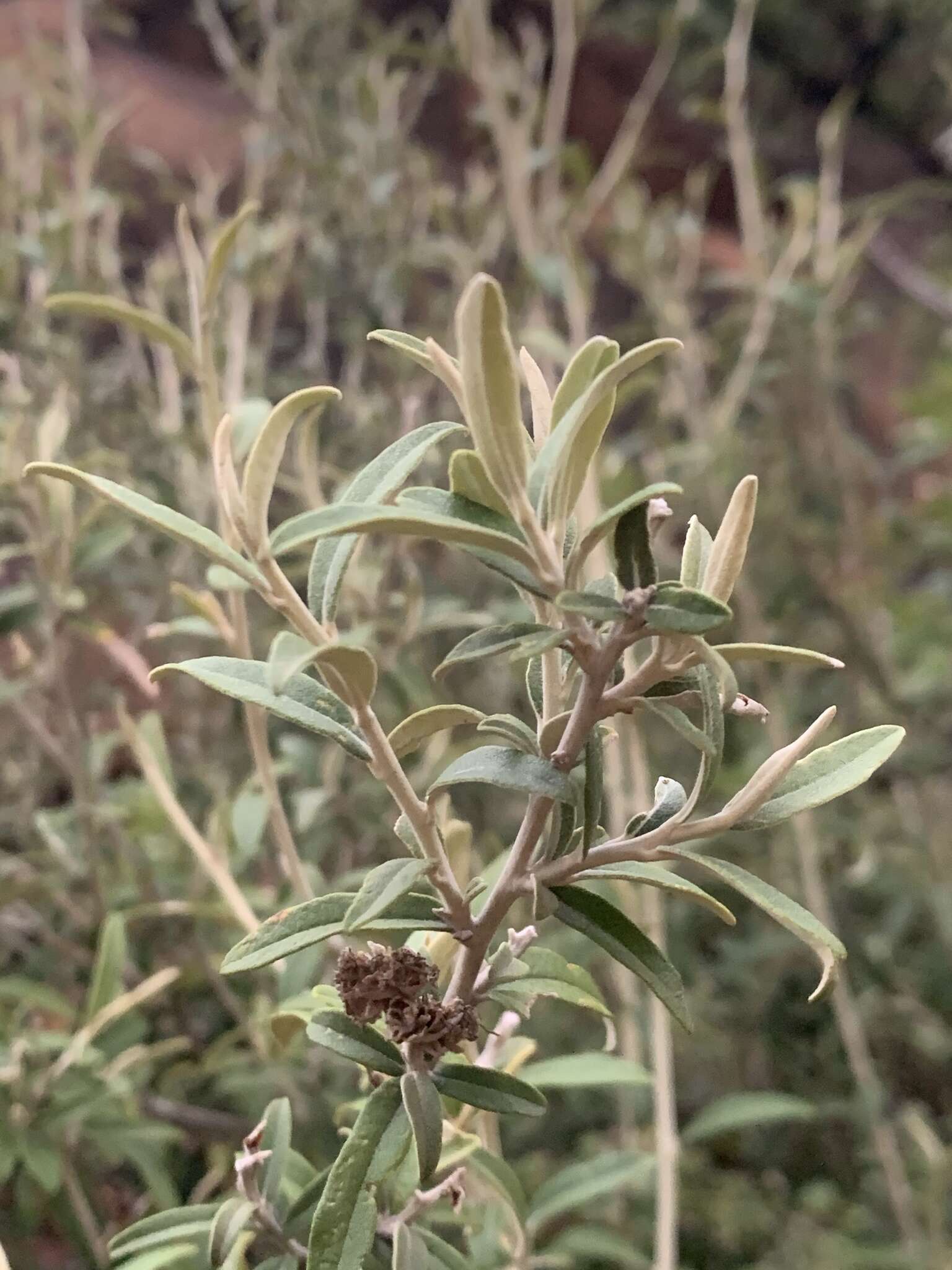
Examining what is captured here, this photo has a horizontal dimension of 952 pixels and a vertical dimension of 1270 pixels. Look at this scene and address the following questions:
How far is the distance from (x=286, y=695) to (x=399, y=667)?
1.32ft

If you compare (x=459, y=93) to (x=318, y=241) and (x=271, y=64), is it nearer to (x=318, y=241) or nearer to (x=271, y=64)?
(x=271, y=64)

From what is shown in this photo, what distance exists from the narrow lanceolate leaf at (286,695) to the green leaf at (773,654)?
0.33 ft

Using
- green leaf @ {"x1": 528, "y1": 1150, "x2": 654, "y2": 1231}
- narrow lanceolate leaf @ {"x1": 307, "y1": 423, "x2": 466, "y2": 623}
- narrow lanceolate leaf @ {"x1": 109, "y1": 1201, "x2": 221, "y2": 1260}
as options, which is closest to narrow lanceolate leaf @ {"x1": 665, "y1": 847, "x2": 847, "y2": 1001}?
narrow lanceolate leaf @ {"x1": 307, "y1": 423, "x2": 466, "y2": 623}

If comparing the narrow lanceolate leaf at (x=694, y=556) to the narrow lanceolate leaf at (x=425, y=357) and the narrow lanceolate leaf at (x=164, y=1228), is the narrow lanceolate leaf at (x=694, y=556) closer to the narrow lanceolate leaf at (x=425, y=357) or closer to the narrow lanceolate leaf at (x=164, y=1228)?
the narrow lanceolate leaf at (x=425, y=357)

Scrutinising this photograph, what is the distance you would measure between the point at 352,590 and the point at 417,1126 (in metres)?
0.42

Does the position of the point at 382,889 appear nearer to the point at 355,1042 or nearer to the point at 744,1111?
the point at 355,1042

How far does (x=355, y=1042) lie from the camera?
28cm

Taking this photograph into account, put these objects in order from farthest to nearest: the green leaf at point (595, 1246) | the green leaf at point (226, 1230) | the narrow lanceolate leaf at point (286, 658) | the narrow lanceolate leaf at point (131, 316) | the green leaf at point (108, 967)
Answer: the green leaf at point (595, 1246) → the green leaf at point (108, 967) → the narrow lanceolate leaf at point (131, 316) → the green leaf at point (226, 1230) → the narrow lanceolate leaf at point (286, 658)

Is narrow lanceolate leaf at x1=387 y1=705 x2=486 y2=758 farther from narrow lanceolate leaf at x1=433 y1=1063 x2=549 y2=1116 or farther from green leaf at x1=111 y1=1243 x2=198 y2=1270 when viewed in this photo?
green leaf at x1=111 y1=1243 x2=198 y2=1270

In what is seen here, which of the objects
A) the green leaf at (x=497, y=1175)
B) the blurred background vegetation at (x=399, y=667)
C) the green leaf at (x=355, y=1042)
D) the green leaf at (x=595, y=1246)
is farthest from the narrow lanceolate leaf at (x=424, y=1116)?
the green leaf at (x=595, y=1246)

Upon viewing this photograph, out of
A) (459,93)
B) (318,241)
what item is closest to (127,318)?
(318,241)

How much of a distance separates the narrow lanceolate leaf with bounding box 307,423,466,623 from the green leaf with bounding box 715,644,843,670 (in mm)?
90

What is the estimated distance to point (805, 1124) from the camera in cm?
103

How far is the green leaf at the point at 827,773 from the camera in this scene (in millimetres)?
256
